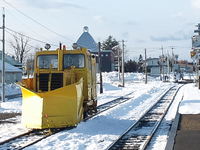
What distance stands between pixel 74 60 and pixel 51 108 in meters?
3.43

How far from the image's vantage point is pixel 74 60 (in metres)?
16.8

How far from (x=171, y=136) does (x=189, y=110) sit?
9169 millimetres

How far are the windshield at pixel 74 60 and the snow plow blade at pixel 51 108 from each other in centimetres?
249

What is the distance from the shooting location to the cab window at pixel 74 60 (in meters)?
16.7

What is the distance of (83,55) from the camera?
55.5ft

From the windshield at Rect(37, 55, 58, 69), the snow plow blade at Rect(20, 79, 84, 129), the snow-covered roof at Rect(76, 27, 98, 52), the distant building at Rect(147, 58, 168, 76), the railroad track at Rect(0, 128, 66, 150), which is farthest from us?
the distant building at Rect(147, 58, 168, 76)

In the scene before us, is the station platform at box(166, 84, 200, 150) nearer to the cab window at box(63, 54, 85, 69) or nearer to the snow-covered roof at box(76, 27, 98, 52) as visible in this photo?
the cab window at box(63, 54, 85, 69)

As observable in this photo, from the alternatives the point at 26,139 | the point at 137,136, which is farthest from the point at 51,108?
the point at 137,136

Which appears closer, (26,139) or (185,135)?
(185,135)

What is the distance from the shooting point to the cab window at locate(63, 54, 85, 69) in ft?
54.9

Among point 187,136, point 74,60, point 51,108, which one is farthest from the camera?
point 74,60

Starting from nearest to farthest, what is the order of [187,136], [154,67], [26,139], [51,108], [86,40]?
[187,136] → [26,139] → [51,108] → [86,40] → [154,67]

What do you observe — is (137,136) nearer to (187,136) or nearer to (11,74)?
(187,136)

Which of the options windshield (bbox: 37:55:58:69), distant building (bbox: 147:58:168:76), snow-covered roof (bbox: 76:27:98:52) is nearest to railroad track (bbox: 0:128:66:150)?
windshield (bbox: 37:55:58:69)
